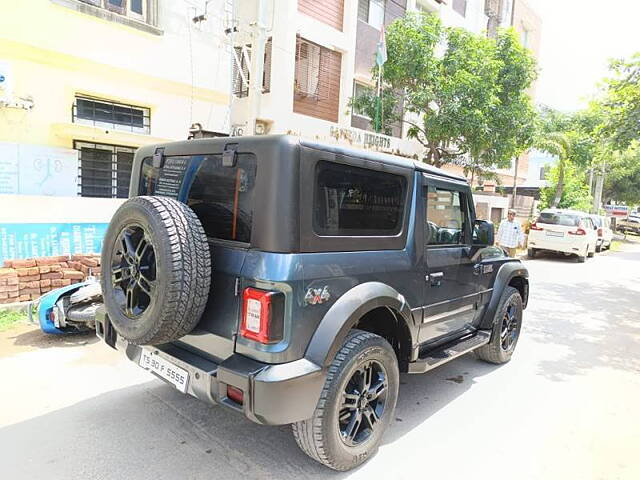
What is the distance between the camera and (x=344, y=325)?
2.57m

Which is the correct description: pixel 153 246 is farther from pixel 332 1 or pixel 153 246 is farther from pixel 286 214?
pixel 332 1

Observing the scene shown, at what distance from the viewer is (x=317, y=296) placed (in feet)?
8.20

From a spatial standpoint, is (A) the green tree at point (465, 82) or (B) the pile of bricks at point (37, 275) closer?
(B) the pile of bricks at point (37, 275)

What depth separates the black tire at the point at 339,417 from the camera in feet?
8.29

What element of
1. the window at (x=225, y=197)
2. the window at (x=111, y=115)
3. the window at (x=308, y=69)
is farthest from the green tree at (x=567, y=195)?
the window at (x=225, y=197)

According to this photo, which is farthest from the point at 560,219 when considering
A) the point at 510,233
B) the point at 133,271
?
the point at 133,271

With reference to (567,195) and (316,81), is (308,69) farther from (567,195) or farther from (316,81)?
(567,195)

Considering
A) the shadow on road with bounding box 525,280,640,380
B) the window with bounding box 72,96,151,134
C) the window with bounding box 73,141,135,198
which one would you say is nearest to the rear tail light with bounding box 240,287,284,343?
the shadow on road with bounding box 525,280,640,380

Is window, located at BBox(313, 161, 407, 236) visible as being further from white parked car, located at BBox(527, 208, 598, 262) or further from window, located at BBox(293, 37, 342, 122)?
white parked car, located at BBox(527, 208, 598, 262)

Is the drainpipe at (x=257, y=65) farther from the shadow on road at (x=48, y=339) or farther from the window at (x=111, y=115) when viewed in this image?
the shadow on road at (x=48, y=339)

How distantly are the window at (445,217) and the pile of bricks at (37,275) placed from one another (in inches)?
184

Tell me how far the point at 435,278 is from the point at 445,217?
582mm

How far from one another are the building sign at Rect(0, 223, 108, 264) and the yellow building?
2.84 feet

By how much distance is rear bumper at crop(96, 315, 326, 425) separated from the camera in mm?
2273
